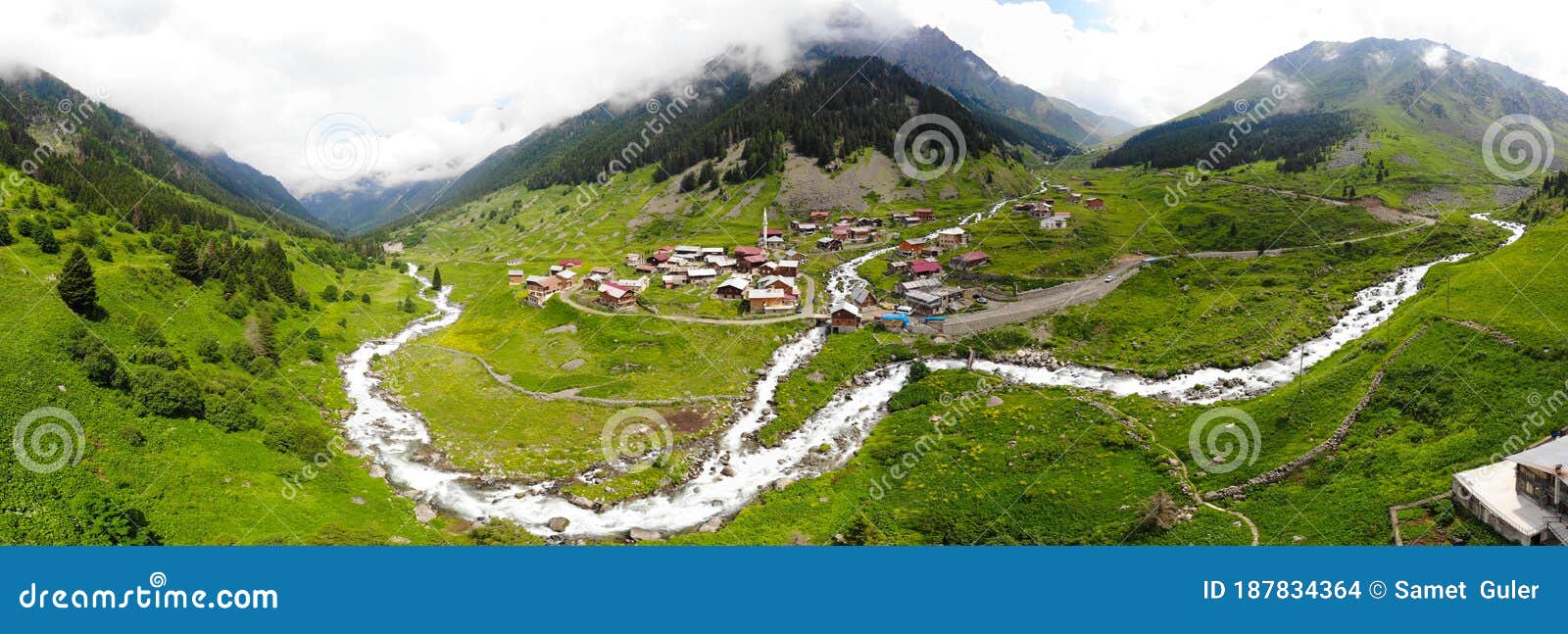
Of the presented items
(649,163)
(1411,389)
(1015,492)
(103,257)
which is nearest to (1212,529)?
(1015,492)

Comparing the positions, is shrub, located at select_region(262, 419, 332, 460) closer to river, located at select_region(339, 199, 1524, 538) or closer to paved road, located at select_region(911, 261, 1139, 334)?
river, located at select_region(339, 199, 1524, 538)

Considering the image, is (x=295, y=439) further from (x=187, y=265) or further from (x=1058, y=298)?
(x=1058, y=298)

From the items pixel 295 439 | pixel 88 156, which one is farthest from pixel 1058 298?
pixel 88 156

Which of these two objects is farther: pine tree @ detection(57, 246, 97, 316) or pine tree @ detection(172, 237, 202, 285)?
A: pine tree @ detection(172, 237, 202, 285)

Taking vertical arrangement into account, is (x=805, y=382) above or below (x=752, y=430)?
above

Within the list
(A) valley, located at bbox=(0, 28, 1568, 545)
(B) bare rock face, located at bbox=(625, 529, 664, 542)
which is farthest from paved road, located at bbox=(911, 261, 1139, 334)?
(B) bare rock face, located at bbox=(625, 529, 664, 542)

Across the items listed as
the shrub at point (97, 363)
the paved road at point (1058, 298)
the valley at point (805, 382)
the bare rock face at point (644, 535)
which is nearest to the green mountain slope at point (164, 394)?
the shrub at point (97, 363)

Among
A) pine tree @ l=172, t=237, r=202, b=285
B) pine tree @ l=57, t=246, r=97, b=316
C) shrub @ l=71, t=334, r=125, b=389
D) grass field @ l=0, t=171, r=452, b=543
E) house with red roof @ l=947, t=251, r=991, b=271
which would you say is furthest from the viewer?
house with red roof @ l=947, t=251, r=991, b=271
